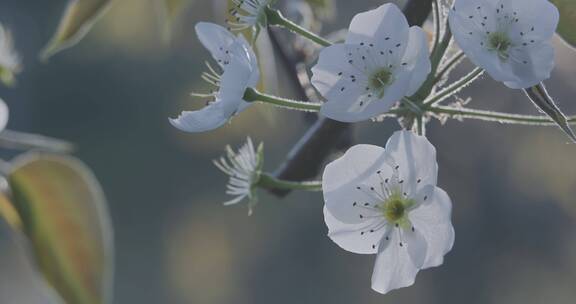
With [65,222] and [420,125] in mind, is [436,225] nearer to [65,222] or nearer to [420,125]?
[420,125]

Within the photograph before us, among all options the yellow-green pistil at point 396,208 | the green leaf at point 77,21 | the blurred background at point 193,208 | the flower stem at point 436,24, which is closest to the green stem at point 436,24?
the flower stem at point 436,24

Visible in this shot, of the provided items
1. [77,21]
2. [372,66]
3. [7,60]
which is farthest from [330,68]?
[7,60]

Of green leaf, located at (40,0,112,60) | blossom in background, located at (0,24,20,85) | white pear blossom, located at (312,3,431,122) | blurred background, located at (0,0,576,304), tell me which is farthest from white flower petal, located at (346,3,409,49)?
blurred background, located at (0,0,576,304)

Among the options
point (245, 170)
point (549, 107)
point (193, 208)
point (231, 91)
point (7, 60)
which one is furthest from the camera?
point (193, 208)

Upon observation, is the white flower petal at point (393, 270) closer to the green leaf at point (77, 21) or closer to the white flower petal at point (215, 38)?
the white flower petal at point (215, 38)

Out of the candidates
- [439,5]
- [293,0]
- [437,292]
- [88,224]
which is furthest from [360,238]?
[437,292]

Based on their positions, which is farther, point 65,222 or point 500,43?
point 65,222

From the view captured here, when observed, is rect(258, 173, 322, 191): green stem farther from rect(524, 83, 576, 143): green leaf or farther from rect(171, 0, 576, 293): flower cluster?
rect(524, 83, 576, 143): green leaf
